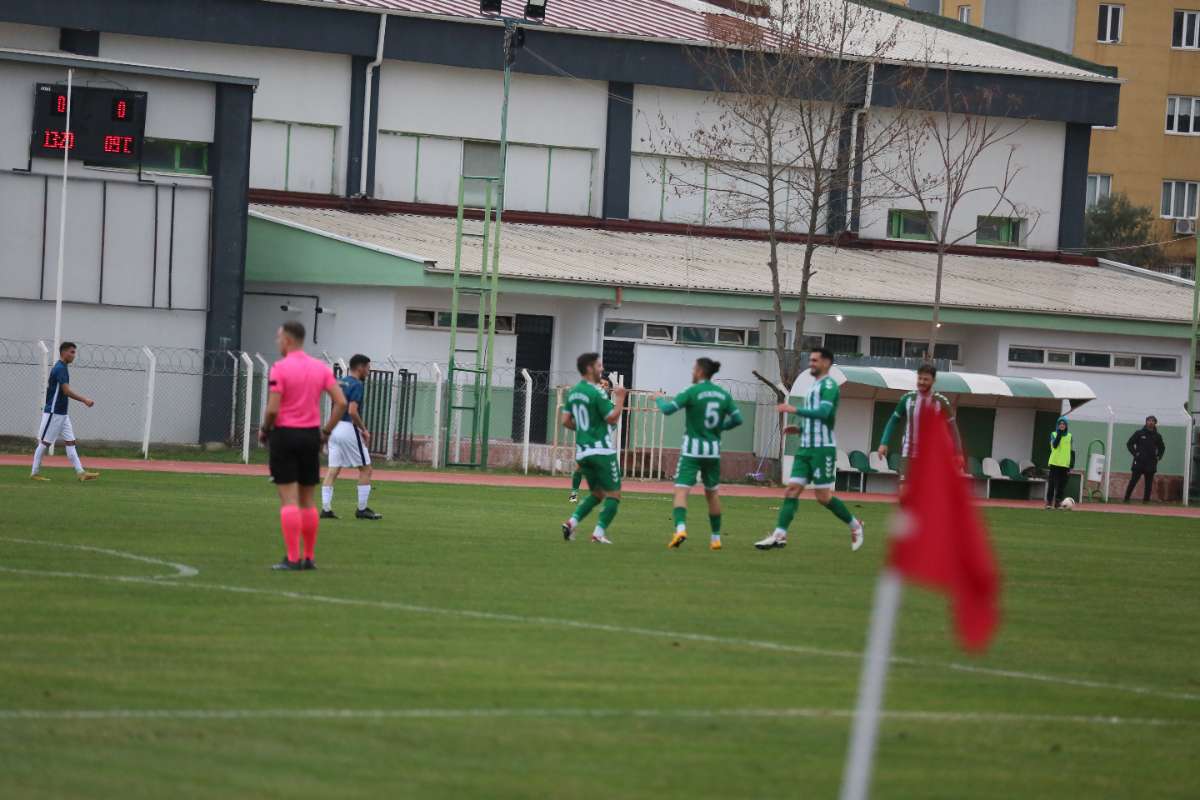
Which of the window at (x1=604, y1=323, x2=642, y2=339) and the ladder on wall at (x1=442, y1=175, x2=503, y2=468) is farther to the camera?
the window at (x1=604, y1=323, x2=642, y2=339)

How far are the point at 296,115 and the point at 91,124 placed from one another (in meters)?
9.02

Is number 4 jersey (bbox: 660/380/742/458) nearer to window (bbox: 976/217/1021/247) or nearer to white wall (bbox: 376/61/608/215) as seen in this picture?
white wall (bbox: 376/61/608/215)

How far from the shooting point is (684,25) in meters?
50.3

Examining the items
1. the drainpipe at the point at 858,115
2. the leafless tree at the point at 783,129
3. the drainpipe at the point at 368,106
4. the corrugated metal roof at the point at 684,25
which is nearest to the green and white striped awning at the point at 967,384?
the leafless tree at the point at 783,129

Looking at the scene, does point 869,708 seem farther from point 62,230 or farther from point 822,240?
point 822,240

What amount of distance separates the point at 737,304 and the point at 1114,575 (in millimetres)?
22575

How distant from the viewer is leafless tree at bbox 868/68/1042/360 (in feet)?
153

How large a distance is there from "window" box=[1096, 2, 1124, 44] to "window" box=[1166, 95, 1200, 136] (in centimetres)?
332

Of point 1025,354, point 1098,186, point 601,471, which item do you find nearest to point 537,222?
point 1025,354

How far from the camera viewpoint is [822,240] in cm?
4903

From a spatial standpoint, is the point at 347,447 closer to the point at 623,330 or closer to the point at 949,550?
the point at 949,550

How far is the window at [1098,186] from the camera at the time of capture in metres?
74.1

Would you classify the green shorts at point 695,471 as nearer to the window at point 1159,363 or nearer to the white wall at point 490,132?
the white wall at point 490,132

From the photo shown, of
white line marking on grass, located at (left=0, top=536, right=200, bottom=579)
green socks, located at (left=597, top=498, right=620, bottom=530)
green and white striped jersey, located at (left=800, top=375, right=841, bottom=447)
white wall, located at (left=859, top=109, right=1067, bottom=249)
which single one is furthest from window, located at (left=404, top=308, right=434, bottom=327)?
white line marking on grass, located at (left=0, top=536, right=200, bottom=579)
